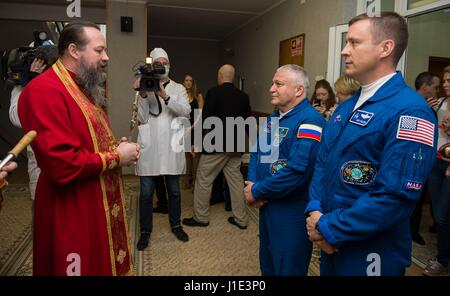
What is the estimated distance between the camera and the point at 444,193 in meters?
2.54

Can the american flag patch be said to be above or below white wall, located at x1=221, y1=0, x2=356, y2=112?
below

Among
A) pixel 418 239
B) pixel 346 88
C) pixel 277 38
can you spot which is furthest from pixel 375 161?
pixel 277 38

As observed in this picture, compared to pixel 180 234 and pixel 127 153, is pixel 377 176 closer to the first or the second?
pixel 127 153

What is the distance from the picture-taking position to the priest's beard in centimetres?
148

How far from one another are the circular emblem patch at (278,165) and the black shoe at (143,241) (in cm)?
152

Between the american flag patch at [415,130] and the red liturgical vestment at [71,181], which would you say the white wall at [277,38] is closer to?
the american flag patch at [415,130]

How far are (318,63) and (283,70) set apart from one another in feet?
8.77

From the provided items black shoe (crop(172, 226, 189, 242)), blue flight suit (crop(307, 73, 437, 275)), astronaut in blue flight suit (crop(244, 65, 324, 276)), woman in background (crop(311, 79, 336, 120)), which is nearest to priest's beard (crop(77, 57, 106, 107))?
astronaut in blue flight suit (crop(244, 65, 324, 276))

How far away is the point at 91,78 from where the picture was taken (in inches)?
59.5

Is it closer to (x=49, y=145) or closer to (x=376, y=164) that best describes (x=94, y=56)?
(x=49, y=145)

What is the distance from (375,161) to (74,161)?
1039 millimetres

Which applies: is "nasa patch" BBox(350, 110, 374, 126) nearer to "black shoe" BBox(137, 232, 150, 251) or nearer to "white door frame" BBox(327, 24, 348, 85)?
"black shoe" BBox(137, 232, 150, 251)
